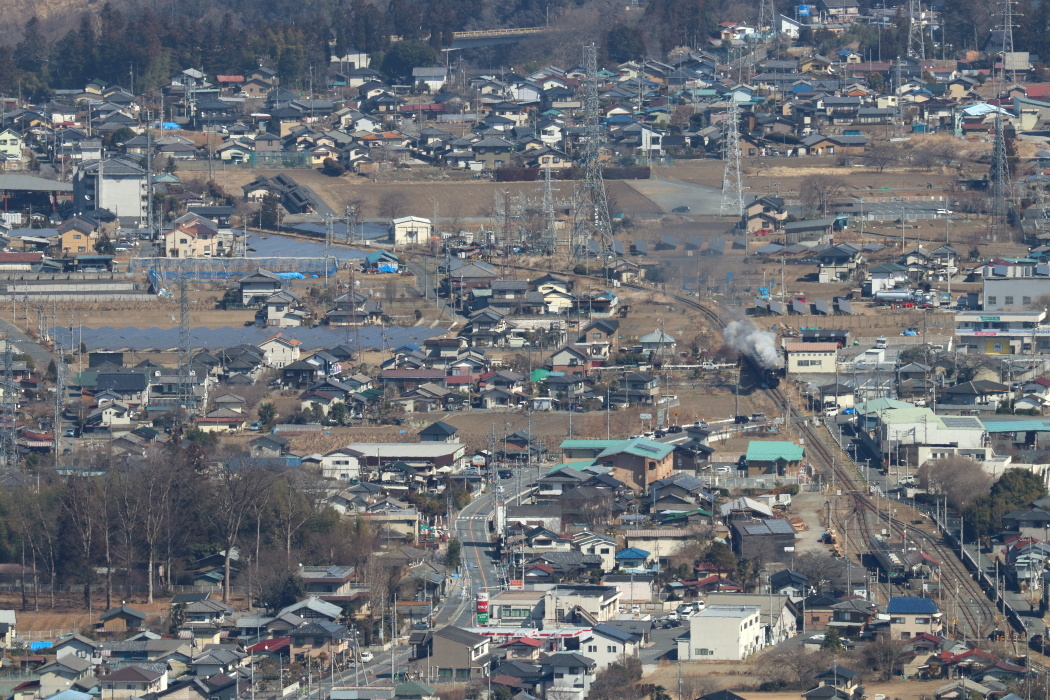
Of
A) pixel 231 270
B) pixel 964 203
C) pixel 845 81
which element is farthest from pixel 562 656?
pixel 845 81

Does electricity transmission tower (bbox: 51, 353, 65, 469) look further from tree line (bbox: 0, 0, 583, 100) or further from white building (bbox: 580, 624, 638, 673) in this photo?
tree line (bbox: 0, 0, 583, 100)

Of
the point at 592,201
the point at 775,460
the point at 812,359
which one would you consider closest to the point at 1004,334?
the point at 812,359

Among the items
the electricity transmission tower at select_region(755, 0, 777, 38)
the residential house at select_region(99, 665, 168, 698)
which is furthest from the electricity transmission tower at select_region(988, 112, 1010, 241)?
the residential house at select_region(99, 665, 168, 698)

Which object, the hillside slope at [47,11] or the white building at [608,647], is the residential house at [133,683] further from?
the hillside slope at [47,11]

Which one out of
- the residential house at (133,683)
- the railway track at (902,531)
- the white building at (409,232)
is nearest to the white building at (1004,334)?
the railway track at (902,531)

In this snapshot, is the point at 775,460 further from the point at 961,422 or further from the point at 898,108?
the point at 898,108

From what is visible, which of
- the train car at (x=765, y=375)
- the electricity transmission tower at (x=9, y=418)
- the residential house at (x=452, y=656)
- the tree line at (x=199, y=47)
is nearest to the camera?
the residential house at (x=452, y=656)

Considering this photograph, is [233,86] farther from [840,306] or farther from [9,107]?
[840,306]

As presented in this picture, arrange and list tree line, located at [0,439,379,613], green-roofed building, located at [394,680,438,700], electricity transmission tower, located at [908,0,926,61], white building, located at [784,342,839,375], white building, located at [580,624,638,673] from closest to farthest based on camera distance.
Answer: green-roofed building, located at [394,680,438,700]
white building, located at [580,624,638,673]
tree line, located at [0,439,379,613]
white building, located at [784,342,839,375]
electricity transmission tower, located at [908,0,926,61]
